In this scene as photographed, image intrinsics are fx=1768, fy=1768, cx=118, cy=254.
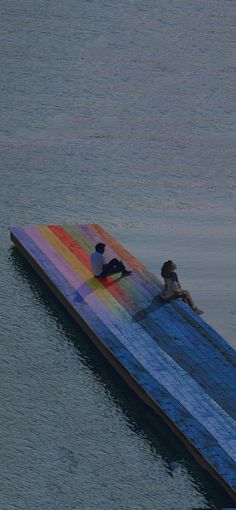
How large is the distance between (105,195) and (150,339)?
13.7 m

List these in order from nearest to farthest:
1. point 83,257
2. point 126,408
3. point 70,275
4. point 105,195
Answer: point 126,408
point 70,275
point 83,257
point 105,195

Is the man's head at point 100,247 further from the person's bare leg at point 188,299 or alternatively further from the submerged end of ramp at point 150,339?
the person's bare leg at point 188,299

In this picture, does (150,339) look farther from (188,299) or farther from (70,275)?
(70,275)

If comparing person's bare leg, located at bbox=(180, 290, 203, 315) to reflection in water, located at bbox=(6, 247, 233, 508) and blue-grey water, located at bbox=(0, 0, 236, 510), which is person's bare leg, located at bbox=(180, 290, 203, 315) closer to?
blue-grey water, located at bbox=(0, 0, 236, 510)

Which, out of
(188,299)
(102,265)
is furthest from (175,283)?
(102,265)

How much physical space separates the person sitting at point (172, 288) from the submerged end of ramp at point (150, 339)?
9.6 inches

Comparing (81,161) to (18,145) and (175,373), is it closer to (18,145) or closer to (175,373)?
(18,145)

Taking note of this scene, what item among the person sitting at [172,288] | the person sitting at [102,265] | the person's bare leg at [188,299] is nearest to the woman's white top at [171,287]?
the person sitting at [172,288]

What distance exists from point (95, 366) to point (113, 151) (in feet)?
→ 62.1

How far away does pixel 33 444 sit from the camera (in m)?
41.2

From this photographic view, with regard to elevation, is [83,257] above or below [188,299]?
below

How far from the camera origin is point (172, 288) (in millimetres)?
47156

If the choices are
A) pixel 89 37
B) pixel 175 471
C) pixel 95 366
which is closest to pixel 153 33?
pixel 89 37

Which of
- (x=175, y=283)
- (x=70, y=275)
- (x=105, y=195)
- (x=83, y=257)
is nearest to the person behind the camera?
(x=175, y=283)
